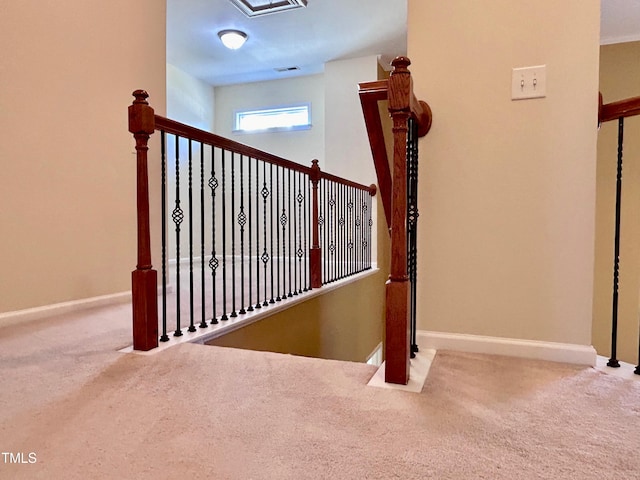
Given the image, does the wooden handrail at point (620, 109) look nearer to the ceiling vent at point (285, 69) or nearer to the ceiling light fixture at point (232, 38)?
the ceiling light fixture at point (232, 38)

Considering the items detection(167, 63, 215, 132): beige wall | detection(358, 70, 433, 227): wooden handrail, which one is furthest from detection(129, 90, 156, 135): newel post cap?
detection(167, 63, 215, 132): beige wall

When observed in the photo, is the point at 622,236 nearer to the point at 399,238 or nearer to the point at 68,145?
the point at 399,238

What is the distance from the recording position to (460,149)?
1.57m

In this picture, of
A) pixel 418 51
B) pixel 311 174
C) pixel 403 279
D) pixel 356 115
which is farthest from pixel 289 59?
pixel 403 279

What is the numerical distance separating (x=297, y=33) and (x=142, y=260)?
354 centimetres

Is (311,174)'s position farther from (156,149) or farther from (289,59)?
(289,59)

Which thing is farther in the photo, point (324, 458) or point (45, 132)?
point (45, 132)

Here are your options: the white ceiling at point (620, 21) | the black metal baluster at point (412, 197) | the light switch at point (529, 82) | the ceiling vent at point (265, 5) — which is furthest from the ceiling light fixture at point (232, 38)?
the light switch at point (529, 82)

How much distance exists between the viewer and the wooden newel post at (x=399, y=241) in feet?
4.02

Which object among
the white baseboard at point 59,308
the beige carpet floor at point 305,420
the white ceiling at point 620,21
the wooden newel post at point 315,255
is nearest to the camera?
the beige carpet floor at point 305,420

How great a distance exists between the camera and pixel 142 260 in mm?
1617

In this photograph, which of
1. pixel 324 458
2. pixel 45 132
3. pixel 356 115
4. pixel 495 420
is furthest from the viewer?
pixel 356 115

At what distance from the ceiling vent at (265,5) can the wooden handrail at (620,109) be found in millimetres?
3078

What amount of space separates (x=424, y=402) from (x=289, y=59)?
4.75 metres
